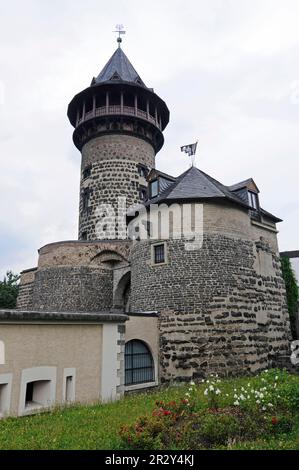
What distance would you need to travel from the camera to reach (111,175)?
22281 mm

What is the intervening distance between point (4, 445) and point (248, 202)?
1282 cm

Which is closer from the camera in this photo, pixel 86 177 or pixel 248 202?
pixel 248 202

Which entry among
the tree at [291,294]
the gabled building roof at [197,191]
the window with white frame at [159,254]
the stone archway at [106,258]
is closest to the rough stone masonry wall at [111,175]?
the stone archway at [106,258]

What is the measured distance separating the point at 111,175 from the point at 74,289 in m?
8.02

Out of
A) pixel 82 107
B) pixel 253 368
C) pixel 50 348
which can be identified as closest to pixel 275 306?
pixel 253 368

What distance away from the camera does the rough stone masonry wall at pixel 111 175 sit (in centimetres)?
2212

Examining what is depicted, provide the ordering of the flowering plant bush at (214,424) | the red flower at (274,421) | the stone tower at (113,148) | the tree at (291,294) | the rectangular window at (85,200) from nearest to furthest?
the flowering plant bush at (214,424)
the red flower at (274,421)
the tree at (291,294)
the stone tower at (113,148)
the rectangular window at (85,200)

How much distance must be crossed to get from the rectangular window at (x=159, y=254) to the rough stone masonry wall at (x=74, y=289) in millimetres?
5667

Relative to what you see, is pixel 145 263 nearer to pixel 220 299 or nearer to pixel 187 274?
pixel 187 274

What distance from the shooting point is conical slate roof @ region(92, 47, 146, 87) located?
2472 cm

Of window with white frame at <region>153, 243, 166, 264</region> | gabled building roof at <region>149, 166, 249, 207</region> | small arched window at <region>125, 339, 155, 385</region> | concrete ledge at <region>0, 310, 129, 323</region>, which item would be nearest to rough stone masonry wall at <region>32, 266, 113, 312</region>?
window with white frame at <region>153, 243, 166, 264</region>

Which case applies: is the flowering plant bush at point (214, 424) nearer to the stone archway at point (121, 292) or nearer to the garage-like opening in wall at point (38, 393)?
the garage-like opening in wall at point (38, 393)

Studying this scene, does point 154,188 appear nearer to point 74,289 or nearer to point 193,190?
point 193,190
